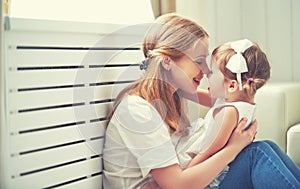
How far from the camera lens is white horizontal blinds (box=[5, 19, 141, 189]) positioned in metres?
0.92

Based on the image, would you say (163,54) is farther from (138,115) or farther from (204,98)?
(204,98)

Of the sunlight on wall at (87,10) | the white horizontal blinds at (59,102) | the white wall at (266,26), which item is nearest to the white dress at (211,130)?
the white horizontal blinds at (59,102)

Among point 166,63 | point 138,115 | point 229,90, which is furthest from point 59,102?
point 229,90

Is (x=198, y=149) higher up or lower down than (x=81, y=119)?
lower down

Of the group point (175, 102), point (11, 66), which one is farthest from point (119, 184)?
point (11, 66)

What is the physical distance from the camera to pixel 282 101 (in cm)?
149

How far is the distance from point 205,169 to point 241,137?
162 millimetres

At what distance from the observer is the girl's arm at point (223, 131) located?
3.70ft

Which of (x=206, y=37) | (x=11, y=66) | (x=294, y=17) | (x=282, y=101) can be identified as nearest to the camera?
(x=11, y=66)

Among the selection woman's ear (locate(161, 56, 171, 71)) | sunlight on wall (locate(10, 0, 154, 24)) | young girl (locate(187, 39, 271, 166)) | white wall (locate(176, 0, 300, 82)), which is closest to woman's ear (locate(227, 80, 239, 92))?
young girl (locate(187, 39, 271, 166))

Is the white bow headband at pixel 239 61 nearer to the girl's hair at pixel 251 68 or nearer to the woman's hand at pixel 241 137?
the girl's hair at pixel 251 68

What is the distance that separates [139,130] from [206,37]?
0.34 m

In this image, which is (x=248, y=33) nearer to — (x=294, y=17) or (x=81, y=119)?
(x=294, y=17)

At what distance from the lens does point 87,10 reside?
1244 millimetres
